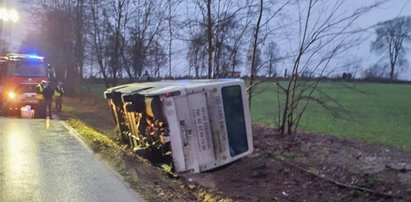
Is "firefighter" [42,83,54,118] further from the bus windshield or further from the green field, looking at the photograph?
the green field

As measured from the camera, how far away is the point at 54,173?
1005 centimetres

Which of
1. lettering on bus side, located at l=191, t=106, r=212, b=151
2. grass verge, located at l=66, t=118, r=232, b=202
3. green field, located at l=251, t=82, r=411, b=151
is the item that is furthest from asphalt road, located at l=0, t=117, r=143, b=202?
green field, located at l=251, t=82, r=411, b=151

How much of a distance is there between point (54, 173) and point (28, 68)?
18083 mm

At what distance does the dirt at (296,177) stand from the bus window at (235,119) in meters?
0.47

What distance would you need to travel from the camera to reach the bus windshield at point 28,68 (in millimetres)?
26516

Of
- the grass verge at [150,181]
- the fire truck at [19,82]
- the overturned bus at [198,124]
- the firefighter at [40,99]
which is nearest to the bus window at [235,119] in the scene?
the overturned bus at [198,124]

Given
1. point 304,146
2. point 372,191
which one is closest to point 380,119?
point 304,146

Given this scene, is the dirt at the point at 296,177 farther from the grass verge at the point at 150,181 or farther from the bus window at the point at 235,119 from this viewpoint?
the bus window at the point at 235,119

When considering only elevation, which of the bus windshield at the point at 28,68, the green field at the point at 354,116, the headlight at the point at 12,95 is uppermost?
the bus windshield at the point at 28,68

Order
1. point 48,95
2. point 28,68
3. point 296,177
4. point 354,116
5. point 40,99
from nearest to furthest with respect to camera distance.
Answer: point 296,177, point 354,116, point 48,95, point 40,99, point 28,68

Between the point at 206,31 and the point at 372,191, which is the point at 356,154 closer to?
the point at 372,191

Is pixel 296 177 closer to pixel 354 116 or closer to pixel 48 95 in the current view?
pixel 354 116

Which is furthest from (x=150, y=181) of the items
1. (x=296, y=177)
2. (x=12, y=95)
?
(x=12, y=95)

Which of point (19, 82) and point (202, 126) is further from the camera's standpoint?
point (19, 82)
